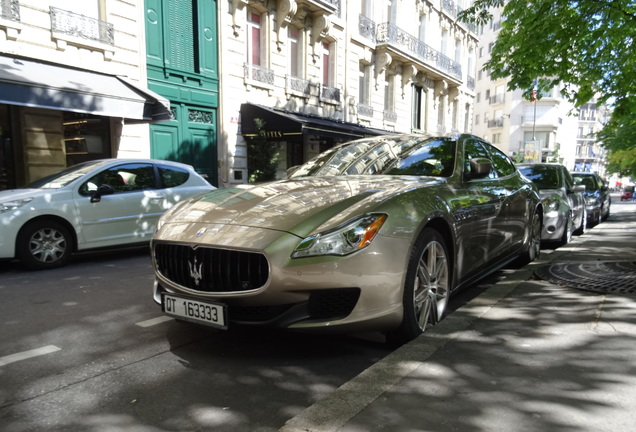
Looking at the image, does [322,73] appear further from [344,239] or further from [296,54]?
[344,239]

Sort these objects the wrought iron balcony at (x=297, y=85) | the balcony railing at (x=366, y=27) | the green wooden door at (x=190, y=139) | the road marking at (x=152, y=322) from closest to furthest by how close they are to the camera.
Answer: the road marking at (x=152, y=322) < the green wooden door at (x=190, y=139) < the wrought iron balcony at (x=297, y=85) < the balcony railing at (x=366, y=27)

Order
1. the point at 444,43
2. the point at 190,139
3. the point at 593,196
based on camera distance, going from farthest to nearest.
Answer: the point at 444,43, the point at 190,139, the point at 593,196

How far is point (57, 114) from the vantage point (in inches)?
438

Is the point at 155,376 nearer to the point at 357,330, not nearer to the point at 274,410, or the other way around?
the point at 274,410

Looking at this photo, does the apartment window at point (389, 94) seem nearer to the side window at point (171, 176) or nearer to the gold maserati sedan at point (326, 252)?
the side window at point (171, 176)

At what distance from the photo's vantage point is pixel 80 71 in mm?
11023

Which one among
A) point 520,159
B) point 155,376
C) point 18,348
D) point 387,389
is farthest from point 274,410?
point 520,159

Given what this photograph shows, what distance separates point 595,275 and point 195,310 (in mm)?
4111

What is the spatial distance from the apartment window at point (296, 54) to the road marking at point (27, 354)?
1536cm

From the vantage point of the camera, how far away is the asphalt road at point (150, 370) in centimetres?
234

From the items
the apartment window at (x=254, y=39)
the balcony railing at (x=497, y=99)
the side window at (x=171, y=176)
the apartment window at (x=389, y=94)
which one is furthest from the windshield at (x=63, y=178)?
the balcony railing at (x=497, y=99)

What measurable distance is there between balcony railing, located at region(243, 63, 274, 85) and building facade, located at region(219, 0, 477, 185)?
0.03m

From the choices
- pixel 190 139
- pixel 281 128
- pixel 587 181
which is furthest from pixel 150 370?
pixel 587 181

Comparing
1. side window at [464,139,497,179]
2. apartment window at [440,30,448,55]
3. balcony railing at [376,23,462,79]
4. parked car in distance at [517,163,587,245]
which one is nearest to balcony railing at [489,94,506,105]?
balcony railing at [376,23,462,79]
